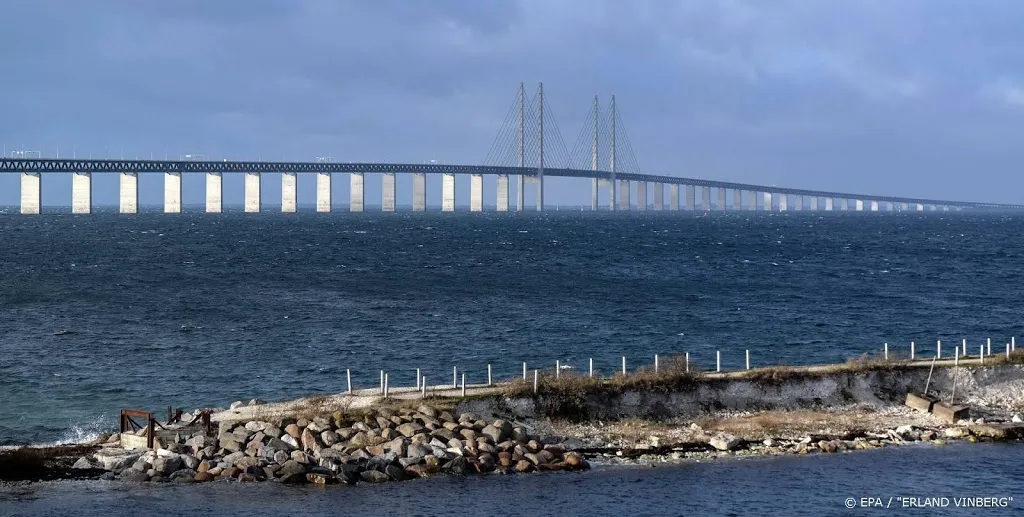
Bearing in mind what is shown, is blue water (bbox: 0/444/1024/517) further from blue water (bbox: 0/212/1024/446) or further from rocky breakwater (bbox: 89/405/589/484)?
blue water (bbox: 0/212/1024/446)

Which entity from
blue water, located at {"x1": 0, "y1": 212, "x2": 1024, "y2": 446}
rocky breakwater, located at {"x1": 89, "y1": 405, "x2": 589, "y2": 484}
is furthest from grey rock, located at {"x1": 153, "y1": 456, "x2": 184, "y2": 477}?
blue water, located at {"x1": 0, "y1": 212, "x2": 1024, "y2": 446}

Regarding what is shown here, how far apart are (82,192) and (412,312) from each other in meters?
151

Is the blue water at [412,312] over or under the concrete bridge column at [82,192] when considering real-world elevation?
under

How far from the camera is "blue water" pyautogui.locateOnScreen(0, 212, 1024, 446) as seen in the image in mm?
38594

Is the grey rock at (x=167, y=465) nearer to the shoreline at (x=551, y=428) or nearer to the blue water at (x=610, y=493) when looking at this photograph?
the shoreline at (x=551, y=428)

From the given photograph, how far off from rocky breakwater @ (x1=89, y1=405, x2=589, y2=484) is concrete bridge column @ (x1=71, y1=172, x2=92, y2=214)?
562ft

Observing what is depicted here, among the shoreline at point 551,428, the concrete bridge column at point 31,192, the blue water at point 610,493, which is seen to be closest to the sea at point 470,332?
the blue water at point 610,493

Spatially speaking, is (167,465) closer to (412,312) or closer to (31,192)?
(412,312)

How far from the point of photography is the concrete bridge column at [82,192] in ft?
616

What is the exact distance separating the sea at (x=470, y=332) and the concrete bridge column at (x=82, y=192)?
299ft

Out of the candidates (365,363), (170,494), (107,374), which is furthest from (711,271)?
(170,494)

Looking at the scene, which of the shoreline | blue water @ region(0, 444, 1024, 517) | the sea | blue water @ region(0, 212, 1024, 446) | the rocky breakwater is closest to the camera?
blue water @ region(0, 444, 1024, 517)

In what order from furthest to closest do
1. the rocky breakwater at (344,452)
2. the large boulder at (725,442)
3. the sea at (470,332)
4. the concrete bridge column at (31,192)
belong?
the concrete bridge column at (31,192) < the large boulder at (725,442) < the rocky breakwater at (344,452) < the sea at (470,332)

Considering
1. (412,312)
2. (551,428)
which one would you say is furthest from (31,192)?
(551,428)
